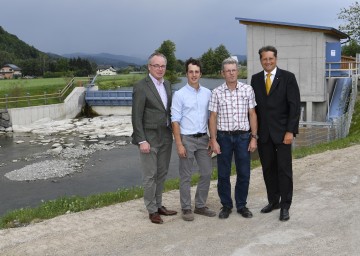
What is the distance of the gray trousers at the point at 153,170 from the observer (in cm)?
474

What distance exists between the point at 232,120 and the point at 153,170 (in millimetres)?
1094

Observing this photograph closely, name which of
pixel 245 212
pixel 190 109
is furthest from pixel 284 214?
pixel 190 109

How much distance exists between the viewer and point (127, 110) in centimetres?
2936

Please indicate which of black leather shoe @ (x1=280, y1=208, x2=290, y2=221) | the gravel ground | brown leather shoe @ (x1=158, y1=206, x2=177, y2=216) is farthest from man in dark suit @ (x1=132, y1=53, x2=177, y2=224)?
the gravel ground

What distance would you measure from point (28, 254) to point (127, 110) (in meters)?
25.5

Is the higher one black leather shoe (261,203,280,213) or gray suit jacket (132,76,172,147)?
gray suit jacket (132,76,172,147)

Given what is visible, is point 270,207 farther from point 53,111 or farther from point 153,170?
point 53,111

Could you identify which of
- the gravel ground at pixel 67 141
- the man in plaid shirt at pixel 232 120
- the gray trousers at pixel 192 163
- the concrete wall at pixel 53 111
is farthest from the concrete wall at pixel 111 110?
the man in plaid shirt at pixel 232 120

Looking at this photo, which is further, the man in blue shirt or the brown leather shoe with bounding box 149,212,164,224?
the brown leather shoe with bounding box 149,212,164,224

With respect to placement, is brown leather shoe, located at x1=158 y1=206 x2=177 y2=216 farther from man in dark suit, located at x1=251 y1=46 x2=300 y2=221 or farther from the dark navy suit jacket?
the dark navy suit jacket

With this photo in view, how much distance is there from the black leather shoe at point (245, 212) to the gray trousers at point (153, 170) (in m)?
1.03

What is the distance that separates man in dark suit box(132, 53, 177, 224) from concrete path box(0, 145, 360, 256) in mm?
489

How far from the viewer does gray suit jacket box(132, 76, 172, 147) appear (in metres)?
4.61

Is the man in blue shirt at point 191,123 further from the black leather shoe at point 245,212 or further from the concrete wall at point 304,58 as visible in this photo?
the concrete wall at point 304,58
